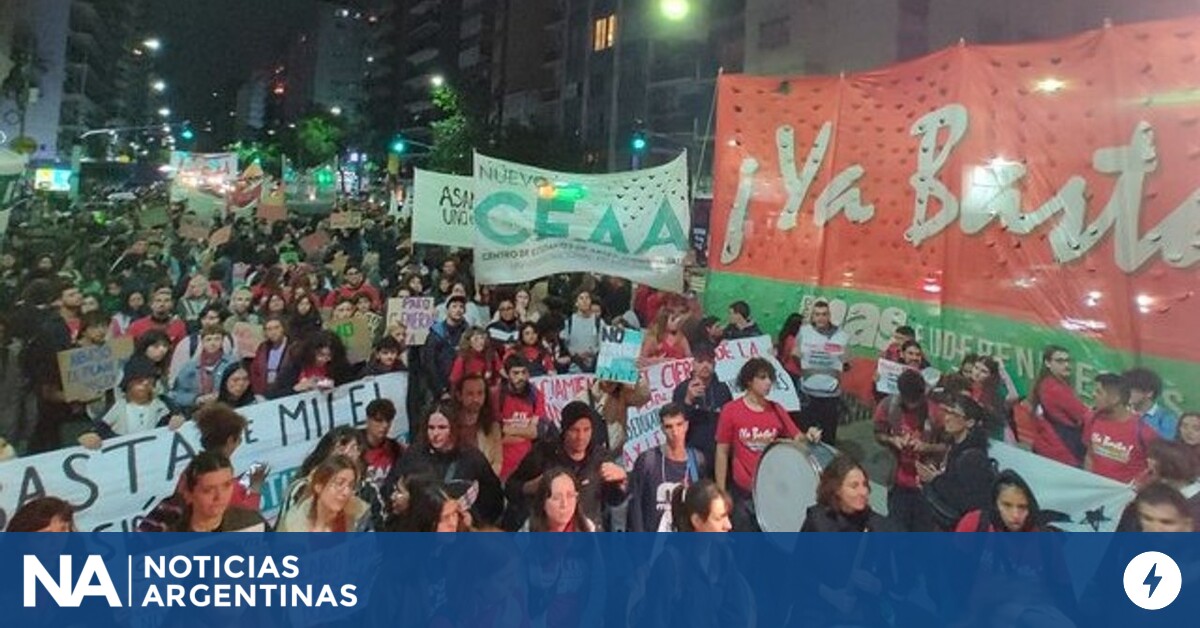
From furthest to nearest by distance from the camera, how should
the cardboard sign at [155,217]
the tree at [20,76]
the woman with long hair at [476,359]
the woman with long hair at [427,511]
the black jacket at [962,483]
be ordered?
1. the tree at [20,76]
2. the cardboard sign at [155,217]
3. the woman with long hair at [476,359]
4. the black jacket at [962,483]
5. the woman with long hair at [427,511]

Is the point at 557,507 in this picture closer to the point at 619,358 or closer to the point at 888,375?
the point at 619,358

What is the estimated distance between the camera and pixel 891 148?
6.26 metres

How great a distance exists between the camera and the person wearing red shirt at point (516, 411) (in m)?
5.01

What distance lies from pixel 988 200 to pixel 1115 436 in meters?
1.64

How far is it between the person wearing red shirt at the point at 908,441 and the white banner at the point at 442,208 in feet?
11.5

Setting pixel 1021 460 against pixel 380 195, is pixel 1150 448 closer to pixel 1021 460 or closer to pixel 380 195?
pixel 1021 460

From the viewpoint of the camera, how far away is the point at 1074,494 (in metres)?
4.36

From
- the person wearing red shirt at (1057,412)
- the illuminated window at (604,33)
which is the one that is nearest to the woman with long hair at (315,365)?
the person wearing red shirt at (1057,412)

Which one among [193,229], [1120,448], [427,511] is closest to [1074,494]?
[1120,448]

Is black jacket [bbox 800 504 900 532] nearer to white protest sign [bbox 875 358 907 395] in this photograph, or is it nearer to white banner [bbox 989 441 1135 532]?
white banner [bbox 989 441 1135 532]

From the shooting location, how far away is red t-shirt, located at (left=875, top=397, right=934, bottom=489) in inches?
196

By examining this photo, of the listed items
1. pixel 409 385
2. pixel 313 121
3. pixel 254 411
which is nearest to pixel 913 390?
pixel 409 385

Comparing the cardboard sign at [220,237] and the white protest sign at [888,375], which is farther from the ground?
the cardboard sign at [220,237]

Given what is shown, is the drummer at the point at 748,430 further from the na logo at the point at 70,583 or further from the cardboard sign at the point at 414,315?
the na logo at the point at 70,583
